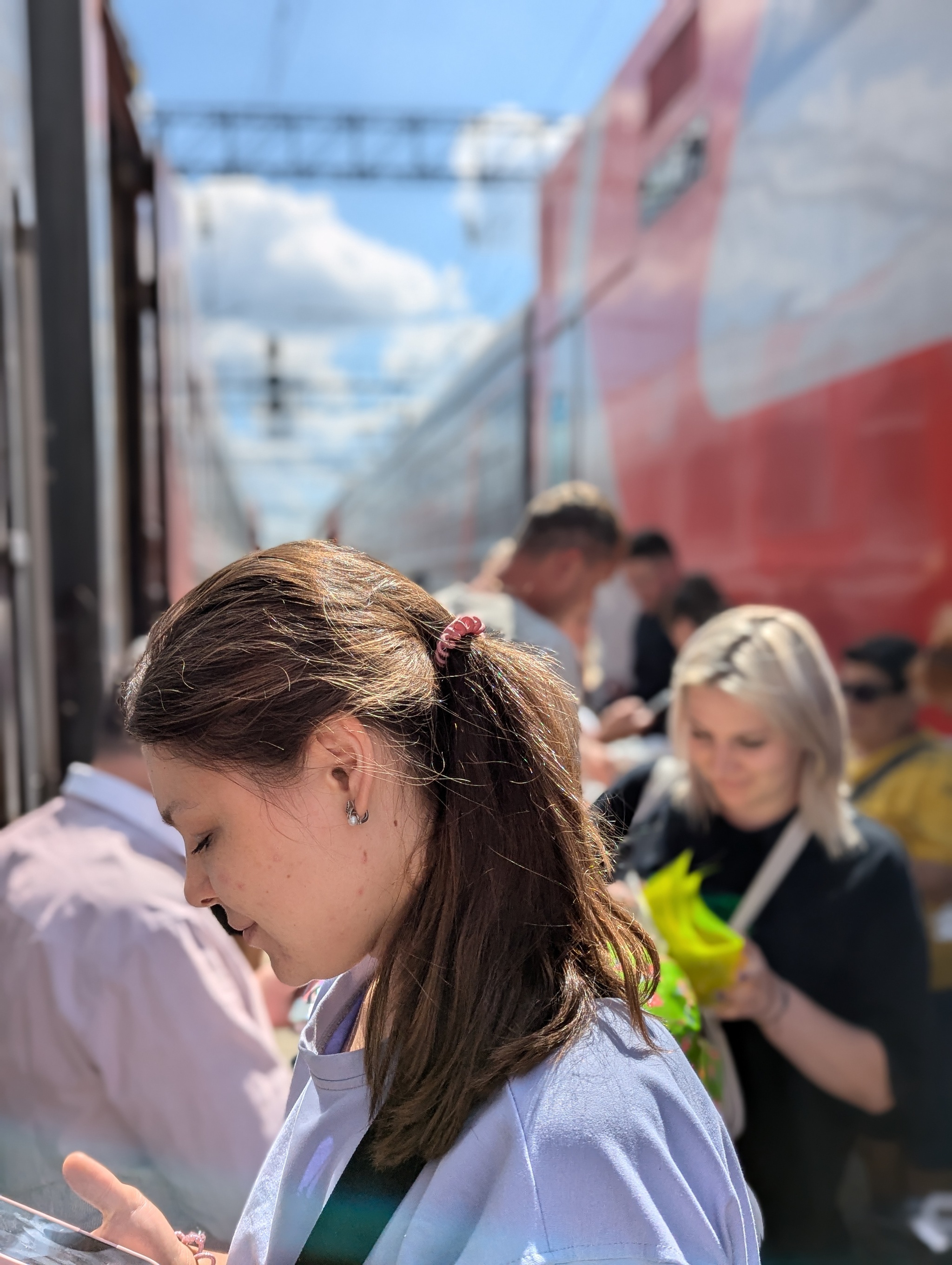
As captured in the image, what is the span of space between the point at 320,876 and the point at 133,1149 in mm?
987

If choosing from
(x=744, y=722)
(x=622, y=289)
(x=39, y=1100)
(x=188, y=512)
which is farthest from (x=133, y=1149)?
(x=188, y=512)

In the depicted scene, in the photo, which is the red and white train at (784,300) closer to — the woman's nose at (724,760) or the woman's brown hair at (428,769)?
the woman's nose at (724,760)

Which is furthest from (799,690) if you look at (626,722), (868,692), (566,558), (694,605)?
A: (626,722)

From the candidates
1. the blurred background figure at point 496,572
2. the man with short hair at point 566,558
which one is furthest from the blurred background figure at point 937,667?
the blurred background figure at point 496,572

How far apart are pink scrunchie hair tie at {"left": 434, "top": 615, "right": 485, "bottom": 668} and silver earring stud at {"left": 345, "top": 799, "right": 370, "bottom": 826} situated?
129 mm

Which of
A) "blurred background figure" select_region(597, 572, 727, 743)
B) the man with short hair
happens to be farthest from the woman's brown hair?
"blurred background figure" select_region(597, 572, 727, 743)

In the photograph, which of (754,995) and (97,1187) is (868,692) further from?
(97,1187)

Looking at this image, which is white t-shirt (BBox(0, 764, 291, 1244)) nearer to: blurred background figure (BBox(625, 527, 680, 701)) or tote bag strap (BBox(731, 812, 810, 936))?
tote bag strap (BBox(731, 812, 810, 936))

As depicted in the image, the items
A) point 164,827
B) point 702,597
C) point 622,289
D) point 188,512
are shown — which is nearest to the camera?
point 164,827

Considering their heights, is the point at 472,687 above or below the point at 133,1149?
above

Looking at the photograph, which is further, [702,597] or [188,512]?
[188,512]

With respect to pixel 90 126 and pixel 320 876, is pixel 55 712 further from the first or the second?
pixel 320 876

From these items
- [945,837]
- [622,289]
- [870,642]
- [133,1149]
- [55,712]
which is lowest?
[133,1149]

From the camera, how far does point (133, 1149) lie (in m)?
1.62
